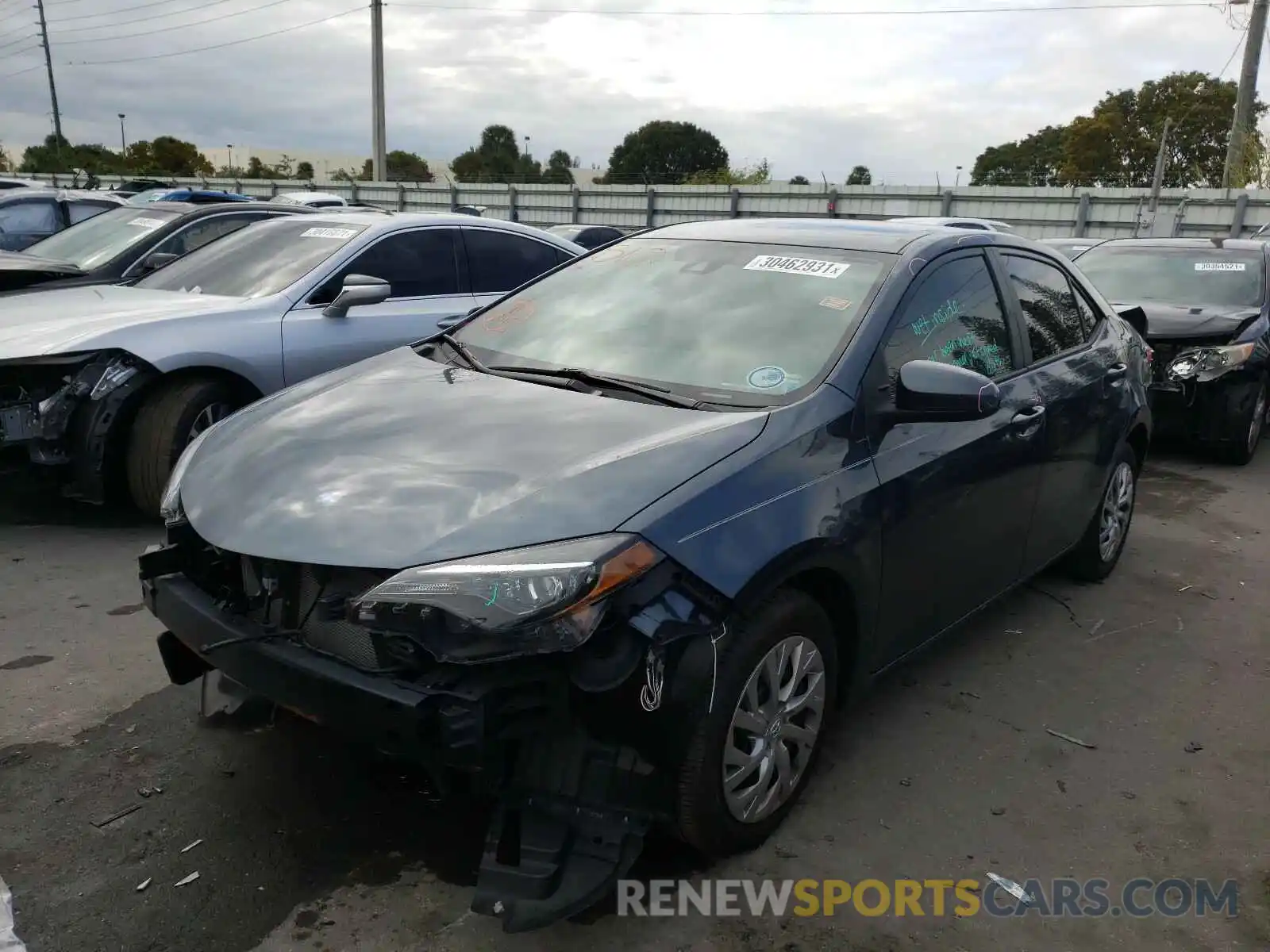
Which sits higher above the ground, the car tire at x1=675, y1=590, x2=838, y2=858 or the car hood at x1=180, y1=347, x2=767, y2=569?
the car hood at x1=180, y1=347, x2=767, y2=569

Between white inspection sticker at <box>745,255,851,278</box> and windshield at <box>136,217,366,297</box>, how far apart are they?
3.20m

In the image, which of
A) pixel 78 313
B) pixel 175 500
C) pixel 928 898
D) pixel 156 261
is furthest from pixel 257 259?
pixel 928 898

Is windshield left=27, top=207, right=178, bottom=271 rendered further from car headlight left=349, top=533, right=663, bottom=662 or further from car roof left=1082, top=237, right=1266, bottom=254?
car roof left=1082, top=237, right=1266, bottom=254

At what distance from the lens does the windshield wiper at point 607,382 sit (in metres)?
2.96

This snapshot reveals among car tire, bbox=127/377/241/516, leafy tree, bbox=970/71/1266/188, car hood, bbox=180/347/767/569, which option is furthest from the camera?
leafy tree, bbox=970/71/1266/188

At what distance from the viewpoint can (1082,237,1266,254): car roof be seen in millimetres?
8586

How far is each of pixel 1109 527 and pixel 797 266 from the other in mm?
2500

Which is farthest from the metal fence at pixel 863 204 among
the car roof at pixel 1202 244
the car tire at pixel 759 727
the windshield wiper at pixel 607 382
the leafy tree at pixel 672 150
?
the leafy tree at pixel 672 150

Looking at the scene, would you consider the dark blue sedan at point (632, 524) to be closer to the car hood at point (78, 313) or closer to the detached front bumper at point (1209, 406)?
the car hood at point (78, 313)

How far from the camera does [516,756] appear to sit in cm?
227

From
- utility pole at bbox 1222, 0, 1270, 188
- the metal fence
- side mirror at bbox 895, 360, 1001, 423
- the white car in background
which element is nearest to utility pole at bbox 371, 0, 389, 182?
the metal fence

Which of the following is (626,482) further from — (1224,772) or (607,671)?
(1224,772)

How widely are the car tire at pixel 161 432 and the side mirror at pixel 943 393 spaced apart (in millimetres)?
3717

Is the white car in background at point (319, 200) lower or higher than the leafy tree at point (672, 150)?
lower
